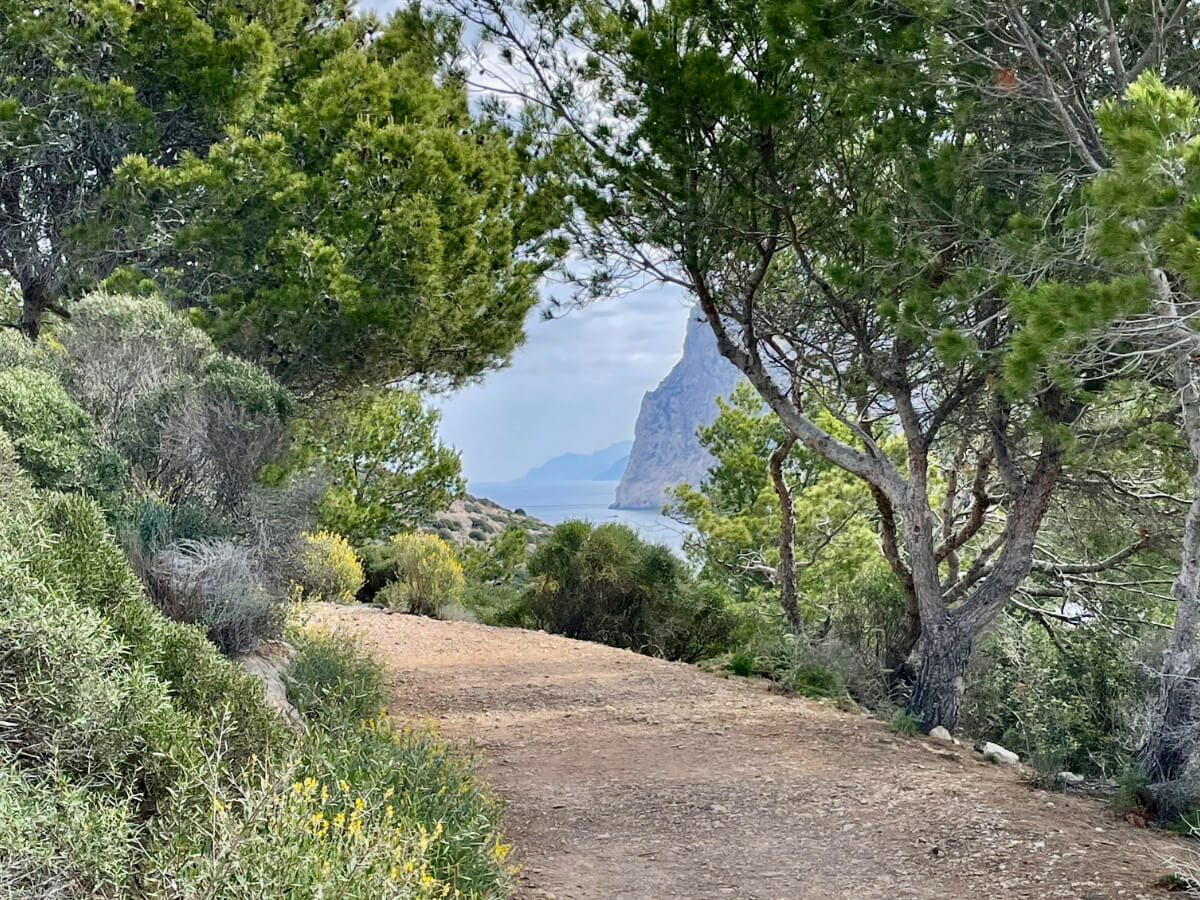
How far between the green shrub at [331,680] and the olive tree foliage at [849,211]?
4.14 m

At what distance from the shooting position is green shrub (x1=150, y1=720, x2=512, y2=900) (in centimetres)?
231

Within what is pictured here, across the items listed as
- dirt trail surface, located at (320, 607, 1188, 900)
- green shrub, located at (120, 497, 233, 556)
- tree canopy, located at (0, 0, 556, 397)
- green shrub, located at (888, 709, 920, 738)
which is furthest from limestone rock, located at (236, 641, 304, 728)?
green shrub, located at (888, 709, 920, 738)

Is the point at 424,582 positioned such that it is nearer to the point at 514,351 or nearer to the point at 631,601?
the point at 631,601

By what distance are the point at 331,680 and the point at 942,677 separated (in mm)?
4987

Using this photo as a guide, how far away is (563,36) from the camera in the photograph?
8148 mm

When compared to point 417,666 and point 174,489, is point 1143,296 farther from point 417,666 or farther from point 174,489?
point 417,666

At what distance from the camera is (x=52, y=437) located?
555 cm

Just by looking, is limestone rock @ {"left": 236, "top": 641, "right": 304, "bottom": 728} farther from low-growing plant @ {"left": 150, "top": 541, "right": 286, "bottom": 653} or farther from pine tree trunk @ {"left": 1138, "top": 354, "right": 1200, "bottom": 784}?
pine tree trunk @ {"left": 1138, "top": 354, "right": 1200, "bottom": 784}

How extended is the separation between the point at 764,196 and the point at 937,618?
3896 millimetres

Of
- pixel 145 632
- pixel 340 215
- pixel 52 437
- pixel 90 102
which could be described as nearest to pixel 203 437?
pixel 52 437

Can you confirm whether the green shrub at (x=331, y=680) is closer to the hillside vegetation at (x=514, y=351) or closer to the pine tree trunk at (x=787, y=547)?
the hillside vegetation at (x=514, y=351)

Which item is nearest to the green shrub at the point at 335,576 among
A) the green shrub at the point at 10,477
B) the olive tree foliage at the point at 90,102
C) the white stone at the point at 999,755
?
the olive tree foliage at the point at 90,102

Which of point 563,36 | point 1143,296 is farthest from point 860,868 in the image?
point 563,36

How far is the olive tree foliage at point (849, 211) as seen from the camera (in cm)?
634
